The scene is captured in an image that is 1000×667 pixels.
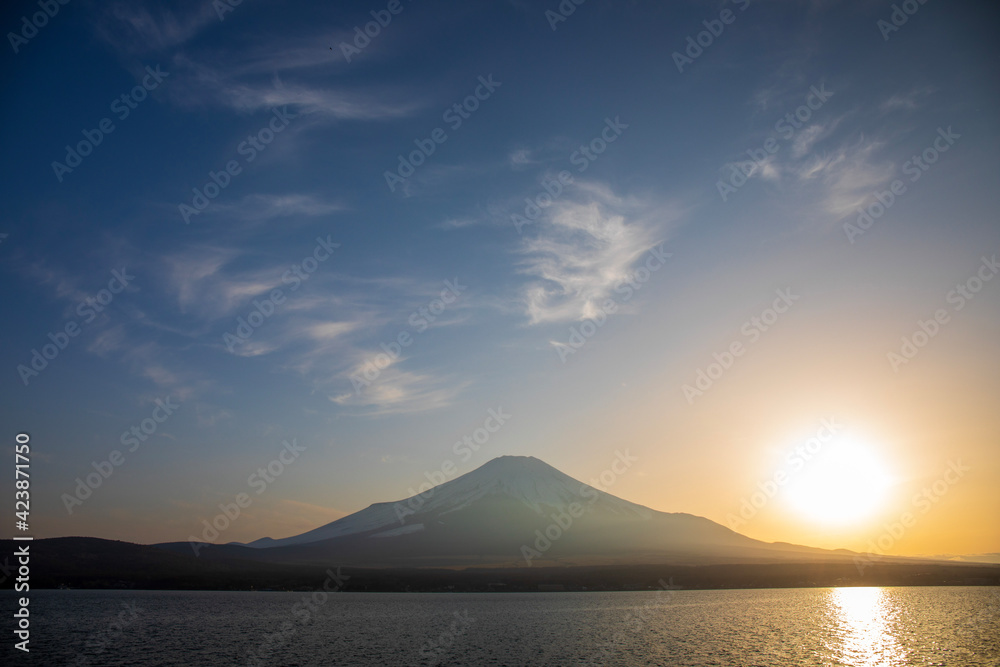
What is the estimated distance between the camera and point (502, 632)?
7531cm

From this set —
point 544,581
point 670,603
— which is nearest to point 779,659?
point 670,603

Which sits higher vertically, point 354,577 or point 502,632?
→ point 502,632

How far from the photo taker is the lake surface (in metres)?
56.3

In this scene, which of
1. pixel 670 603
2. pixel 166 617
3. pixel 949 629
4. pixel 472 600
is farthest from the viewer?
pixel 472 600

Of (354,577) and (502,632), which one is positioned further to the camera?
(354,577)

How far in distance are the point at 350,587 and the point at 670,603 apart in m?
85.9

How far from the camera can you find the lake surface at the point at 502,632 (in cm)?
5628

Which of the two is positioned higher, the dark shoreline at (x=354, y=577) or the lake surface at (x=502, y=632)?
the lake surface at (x=502, y=632)

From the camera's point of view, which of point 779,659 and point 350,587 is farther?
point 350,587

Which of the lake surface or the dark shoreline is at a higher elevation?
the lake surface

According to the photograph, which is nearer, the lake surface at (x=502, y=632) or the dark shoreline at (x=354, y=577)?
the lake surface at (x=502, y=632)

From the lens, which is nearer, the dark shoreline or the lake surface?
the lake surface

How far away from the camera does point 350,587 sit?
513 ft

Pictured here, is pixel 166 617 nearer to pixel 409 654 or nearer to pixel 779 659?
pixel 409 654
